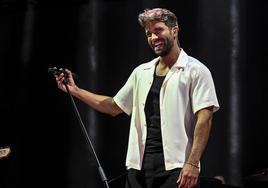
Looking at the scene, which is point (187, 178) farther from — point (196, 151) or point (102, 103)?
point (102, 103)

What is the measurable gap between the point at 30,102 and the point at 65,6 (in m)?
0.87

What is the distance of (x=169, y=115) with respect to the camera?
198cm

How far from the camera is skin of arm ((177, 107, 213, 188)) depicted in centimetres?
188

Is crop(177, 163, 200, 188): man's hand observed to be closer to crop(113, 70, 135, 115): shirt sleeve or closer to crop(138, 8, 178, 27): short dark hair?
crop(113, 70, 135, 115): shirt sleeve

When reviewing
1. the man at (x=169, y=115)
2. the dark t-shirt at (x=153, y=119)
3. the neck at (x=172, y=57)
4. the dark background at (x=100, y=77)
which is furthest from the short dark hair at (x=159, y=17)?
the dark background at (x=100, y=77)

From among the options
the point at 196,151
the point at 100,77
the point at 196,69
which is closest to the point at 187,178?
the point at 196,151

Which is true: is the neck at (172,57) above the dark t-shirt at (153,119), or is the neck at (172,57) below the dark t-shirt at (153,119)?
above

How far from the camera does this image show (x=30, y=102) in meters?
3.85

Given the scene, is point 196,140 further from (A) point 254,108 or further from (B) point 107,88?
(B) point 107,88

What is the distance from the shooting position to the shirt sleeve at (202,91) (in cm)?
198

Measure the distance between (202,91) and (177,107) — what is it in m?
0.13

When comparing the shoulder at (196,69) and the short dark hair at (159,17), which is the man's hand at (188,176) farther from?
the short dark hair at (159,17)

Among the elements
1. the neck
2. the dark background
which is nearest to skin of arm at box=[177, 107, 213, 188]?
the neck

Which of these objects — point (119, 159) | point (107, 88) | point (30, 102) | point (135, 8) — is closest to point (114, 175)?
point (119, 159)
